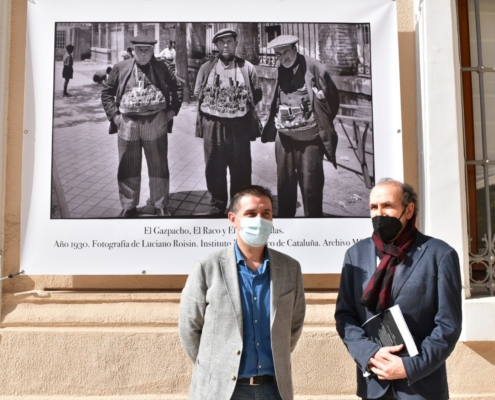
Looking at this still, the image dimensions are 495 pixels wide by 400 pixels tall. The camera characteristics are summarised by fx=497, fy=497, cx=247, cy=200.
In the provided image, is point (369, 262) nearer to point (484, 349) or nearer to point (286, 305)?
point (286, 305)

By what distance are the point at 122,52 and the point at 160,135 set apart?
772mm

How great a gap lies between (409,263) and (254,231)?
30.5 inches

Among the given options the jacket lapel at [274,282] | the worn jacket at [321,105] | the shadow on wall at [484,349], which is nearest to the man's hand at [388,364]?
the jacket lapel at [274,282]

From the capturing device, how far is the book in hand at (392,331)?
229 cm

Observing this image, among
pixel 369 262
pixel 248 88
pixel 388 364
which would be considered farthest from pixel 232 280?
pixel 248 88

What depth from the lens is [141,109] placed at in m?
4.14

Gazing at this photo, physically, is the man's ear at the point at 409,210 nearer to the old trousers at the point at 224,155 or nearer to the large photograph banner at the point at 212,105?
the large photograph banner at the point at 212,105

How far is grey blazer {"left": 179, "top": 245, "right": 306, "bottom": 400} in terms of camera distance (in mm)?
2312

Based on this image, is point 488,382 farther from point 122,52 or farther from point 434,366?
point 122,52

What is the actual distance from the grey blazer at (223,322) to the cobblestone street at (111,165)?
5.25ft

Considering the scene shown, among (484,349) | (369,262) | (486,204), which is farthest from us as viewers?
(486,204)

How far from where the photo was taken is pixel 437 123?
4.08 meters

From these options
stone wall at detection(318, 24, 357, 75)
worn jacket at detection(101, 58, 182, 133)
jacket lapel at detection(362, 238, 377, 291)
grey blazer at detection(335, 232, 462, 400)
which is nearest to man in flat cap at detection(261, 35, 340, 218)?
stone wall at detection(318, 24, 357, 75)

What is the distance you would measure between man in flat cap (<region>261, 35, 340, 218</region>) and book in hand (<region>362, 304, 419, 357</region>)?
1.79 metres
